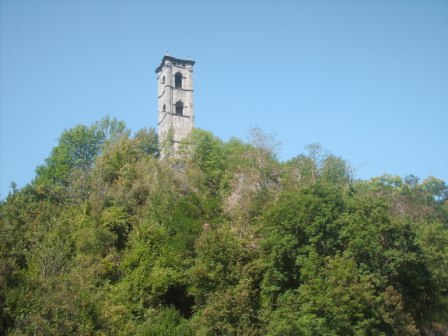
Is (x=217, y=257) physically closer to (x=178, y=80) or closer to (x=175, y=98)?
(x=175, y=98)

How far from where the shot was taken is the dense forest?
21688mm

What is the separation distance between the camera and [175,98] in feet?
169

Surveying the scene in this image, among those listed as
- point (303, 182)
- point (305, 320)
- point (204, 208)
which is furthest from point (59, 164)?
point (305, 320)

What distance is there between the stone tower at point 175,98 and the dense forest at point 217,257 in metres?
13.8

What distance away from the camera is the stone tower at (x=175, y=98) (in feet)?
163

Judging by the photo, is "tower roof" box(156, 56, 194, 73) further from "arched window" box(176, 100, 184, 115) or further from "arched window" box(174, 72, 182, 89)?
"arched window" box(176, 100, 184, 115)

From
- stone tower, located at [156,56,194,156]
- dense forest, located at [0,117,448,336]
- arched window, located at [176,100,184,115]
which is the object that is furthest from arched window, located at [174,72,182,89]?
dense forest, located at [0,117,448,336]

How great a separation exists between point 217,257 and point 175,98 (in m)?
29.0

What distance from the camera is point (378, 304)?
2258 centimetres

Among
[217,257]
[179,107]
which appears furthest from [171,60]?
[217,257]

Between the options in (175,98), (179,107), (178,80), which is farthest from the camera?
(178,80)

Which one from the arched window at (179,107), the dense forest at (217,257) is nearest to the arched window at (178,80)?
the arched window at (179,107)

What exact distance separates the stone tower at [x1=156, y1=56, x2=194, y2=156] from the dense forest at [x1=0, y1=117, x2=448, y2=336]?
1376 centimetres

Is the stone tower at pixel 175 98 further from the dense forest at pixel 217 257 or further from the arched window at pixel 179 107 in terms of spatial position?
the dense forest at pixel 217 257
